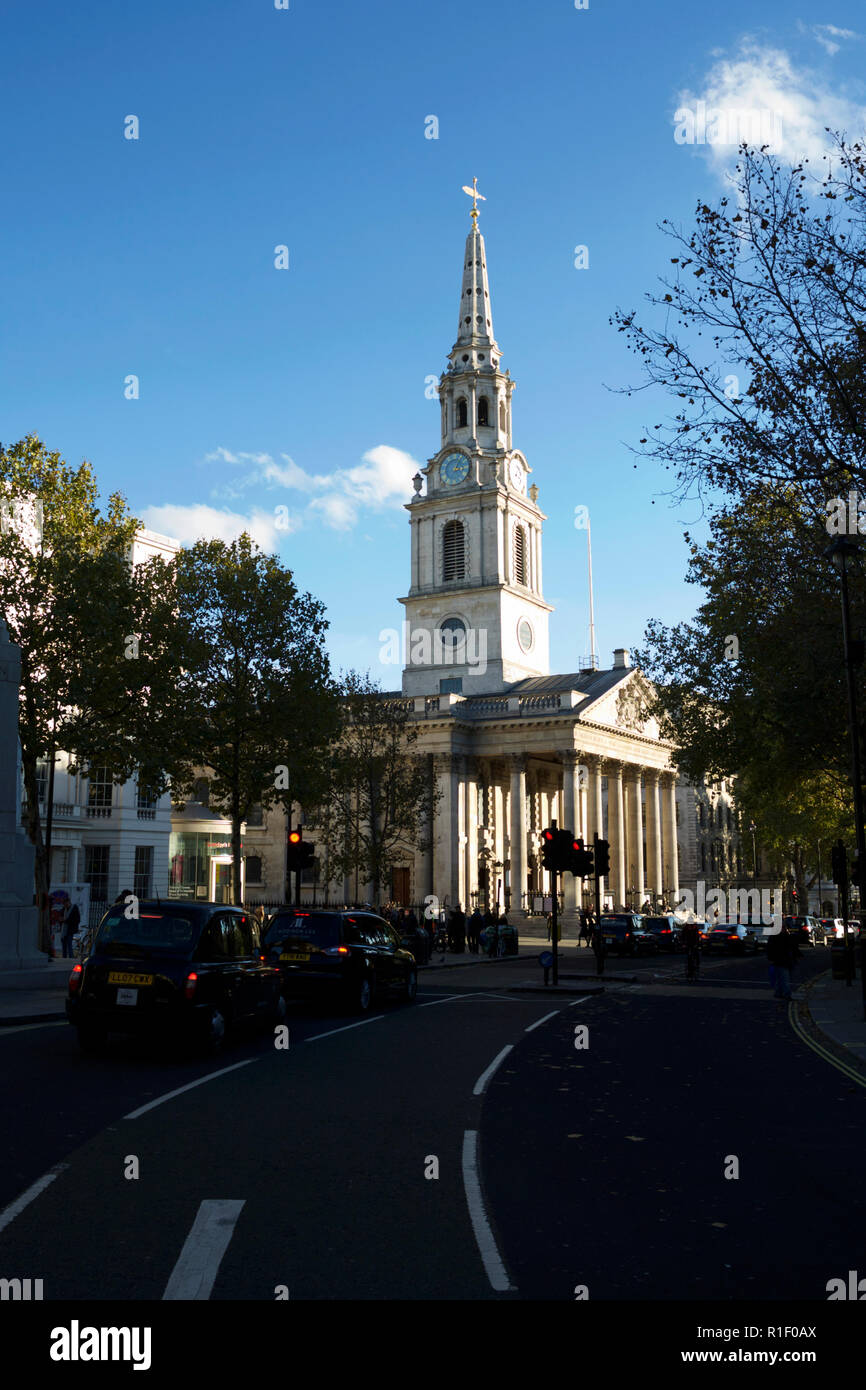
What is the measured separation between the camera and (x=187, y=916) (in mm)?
13883

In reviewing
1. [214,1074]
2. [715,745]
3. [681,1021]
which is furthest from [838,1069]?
[715,745]

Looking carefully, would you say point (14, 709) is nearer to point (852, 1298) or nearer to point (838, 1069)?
point (838, 1069)

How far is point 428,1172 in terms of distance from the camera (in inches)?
310

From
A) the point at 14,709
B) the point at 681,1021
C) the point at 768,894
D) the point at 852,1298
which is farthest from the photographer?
the point at 768,894

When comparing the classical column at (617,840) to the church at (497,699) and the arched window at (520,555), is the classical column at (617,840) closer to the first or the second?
the church at (497,699)

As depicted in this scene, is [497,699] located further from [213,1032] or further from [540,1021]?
[213,1032]

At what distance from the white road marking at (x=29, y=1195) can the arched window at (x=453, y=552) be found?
77.3m

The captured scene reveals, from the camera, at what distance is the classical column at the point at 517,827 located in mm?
71000

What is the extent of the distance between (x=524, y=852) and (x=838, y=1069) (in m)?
60.1

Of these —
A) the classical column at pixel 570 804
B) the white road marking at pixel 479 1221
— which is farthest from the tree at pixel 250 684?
the classical column at pixel 570 804

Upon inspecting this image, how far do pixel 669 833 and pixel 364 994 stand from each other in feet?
231

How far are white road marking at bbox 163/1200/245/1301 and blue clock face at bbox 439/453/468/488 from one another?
7997 cm

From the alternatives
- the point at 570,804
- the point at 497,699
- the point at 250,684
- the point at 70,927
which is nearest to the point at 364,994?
the point at 70,927

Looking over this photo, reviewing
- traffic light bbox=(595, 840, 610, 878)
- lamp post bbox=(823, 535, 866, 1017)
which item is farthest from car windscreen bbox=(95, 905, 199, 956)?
traffic light bbox=(595, 840, 610, 878)
